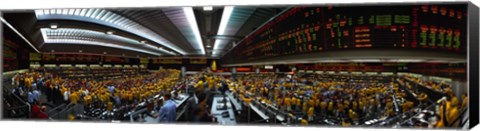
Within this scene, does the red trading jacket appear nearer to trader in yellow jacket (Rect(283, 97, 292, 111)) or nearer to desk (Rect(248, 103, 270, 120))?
desk (Rect(248, 103, 270, 120))

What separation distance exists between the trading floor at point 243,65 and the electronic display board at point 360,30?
23 millimetres

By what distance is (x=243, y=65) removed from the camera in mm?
11461

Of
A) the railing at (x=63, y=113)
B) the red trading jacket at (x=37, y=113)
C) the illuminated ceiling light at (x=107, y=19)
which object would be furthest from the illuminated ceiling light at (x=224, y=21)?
the red trading jacket at (x=37, y=113)

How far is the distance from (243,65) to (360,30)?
3056 millimetres

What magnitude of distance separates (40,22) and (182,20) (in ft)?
12.4

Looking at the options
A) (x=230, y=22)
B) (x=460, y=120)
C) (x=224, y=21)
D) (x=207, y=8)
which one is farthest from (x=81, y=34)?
(x=460, y=120)

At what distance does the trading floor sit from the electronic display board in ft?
0.08

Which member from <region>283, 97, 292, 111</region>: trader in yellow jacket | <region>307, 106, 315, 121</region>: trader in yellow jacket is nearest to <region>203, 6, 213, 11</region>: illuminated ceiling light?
<region>283, 97, 292, 111</region>: trader in yellow jacket

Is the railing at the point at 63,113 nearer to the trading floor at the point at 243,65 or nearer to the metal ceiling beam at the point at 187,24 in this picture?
the trading floor at the point at 243,65

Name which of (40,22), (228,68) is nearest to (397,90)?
(228,68)

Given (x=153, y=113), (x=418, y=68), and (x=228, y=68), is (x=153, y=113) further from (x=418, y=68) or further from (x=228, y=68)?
(x=418, y=68)

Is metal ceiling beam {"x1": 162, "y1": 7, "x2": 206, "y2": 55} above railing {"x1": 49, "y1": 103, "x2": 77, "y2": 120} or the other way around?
above

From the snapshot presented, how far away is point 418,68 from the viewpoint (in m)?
9.48

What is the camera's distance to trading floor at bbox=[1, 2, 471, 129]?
9.42 metres
